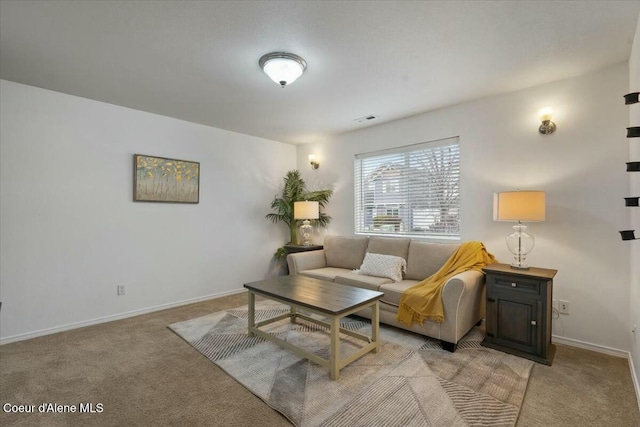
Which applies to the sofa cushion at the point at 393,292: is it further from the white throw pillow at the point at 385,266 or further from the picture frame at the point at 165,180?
the picture frame at the point at 165,180

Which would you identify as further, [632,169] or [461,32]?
[461,32]

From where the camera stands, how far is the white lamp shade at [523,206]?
2547 mm

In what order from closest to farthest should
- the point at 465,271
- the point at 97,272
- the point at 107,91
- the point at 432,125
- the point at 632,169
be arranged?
the point at 632,169 < the point at 465,271 < the point at 107,91 < the point at 97,272 < the point at 432,125

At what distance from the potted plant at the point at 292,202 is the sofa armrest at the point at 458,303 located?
260 centimetres

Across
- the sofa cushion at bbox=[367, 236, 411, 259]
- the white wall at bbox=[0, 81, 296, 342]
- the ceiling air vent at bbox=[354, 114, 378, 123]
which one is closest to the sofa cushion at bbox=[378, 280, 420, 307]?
the sofa cushion at bbox=[367, 236, 411, 259]

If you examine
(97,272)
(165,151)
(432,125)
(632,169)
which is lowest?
(97,272)

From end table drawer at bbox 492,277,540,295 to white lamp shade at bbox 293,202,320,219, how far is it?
2.62 metres

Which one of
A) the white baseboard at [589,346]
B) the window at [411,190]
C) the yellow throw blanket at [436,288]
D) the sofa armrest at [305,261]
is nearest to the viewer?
the white baseboard at [589,346]

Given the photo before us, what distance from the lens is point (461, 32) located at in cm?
211

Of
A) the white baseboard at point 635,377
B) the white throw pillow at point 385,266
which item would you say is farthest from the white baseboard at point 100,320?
the white baseboard at point 635,377

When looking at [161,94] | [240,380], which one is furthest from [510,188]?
[161,94]

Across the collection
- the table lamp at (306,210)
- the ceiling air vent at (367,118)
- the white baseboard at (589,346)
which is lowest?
the white baseboard at (589,346)

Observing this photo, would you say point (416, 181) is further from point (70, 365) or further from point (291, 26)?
point (70, 365)

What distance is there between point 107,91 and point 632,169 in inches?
168
